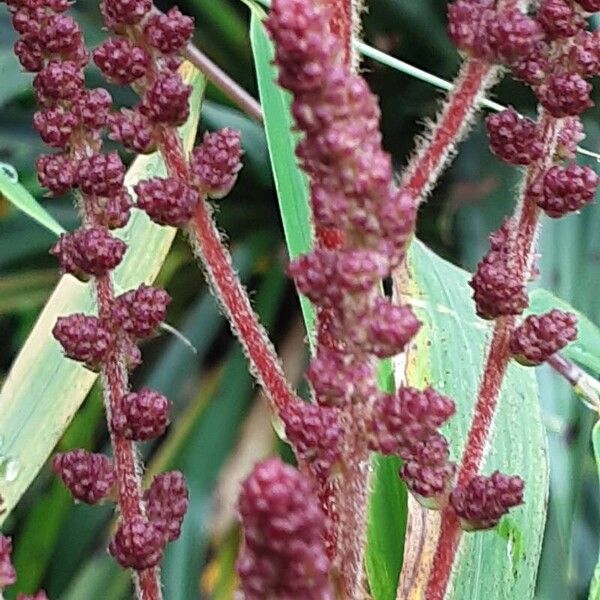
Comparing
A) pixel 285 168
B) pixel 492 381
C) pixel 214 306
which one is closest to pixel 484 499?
pixel 492 381

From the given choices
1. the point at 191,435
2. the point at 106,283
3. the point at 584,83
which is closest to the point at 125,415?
the point at 106,283

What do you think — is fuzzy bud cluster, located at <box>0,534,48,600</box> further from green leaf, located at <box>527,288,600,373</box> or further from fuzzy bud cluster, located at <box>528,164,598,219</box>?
green leaf, located at <box>527,288,600,373</box>

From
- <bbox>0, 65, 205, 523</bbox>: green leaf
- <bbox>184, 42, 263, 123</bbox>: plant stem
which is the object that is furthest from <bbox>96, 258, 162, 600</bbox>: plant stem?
<bbox>184, 42, 263, 123</bbox>: plant stem

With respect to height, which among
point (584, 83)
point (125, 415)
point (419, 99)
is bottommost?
point (125, 415)

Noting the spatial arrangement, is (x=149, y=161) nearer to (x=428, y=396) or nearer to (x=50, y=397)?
(x=50, y=397)

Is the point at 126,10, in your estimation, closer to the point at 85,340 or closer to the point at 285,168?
the point at 85,340

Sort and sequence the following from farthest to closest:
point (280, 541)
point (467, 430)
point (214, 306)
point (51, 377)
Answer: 1. point (214, 306)
2. point (51, 377)
3. point (467, 430)
4. point (280, 541)

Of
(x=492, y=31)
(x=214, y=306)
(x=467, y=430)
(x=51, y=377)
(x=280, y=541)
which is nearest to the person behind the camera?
(x=280, y=541)
